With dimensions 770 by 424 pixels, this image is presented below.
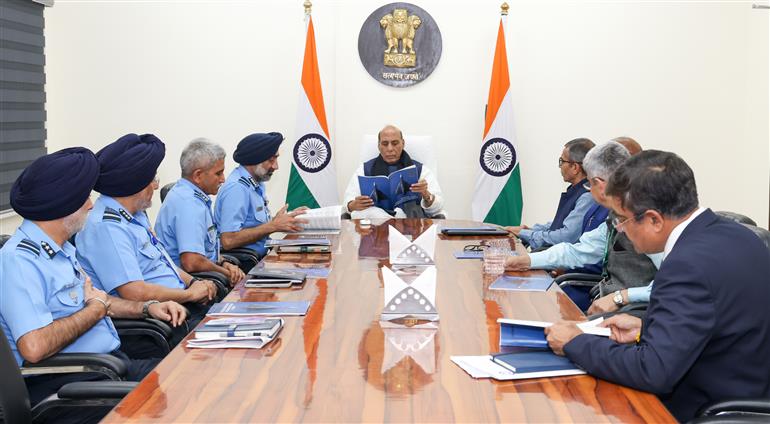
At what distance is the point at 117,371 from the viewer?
241 cm

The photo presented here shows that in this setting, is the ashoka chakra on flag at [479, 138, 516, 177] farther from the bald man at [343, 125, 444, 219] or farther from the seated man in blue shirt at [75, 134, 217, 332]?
the seated man in blue shirt at [75, 134, 217, 332]

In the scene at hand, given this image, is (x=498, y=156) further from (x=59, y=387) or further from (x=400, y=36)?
(x=59, y=387)

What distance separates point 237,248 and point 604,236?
2.12 meters

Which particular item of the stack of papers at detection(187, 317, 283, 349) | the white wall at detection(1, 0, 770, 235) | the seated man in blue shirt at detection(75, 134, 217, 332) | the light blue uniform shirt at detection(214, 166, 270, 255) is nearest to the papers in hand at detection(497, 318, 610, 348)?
the stack of papers at detection(187, 317, 283, 349)

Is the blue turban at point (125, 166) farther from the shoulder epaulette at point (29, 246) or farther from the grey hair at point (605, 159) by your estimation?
the grey hair at point (605, 159)

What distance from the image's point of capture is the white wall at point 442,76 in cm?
645

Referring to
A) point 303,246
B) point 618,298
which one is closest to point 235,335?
point 618,298

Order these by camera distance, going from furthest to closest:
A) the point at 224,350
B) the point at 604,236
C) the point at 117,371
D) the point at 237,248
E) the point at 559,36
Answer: the point at 559,36
the point at 237,248
the point at 604,236
the point at 117,371
the point at 224,350

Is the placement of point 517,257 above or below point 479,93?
below

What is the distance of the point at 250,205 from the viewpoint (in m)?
4.75

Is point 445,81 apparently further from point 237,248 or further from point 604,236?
point 604,236

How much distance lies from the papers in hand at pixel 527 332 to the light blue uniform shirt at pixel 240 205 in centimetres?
262

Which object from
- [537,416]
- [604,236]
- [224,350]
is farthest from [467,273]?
[537,416]

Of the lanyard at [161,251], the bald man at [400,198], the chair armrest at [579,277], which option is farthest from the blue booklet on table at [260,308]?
the bald man at [400,198]
